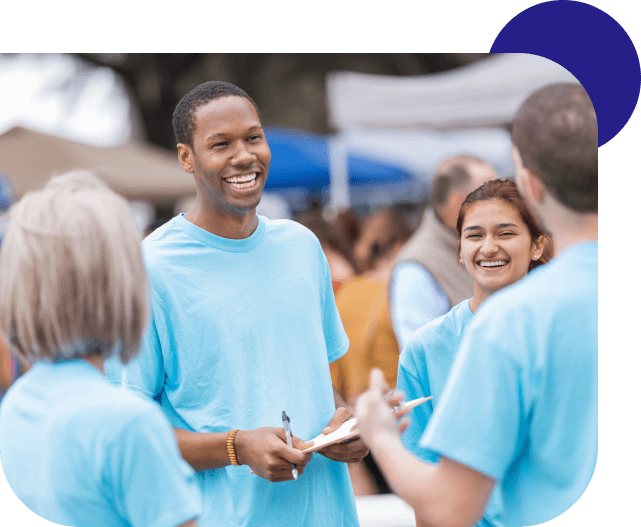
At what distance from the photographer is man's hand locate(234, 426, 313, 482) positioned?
1.65 meters

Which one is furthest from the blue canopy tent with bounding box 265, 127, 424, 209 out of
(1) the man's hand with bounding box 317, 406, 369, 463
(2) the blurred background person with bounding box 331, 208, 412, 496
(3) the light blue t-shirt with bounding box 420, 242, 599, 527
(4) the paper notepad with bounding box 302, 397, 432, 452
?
(3) the light blue t-shirt with bounding box 420, 242, 599, 527

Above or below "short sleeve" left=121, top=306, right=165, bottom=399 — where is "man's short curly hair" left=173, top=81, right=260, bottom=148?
above

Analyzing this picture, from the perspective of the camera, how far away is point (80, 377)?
1148 millimetres

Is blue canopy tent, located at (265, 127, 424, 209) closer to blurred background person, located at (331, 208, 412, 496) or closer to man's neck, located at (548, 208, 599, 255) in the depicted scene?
blurred background person, located at (331, 208, 412, 496)

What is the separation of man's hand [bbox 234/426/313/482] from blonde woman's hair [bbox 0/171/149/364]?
0.61 metres

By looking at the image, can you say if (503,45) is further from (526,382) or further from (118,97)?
(118,97)

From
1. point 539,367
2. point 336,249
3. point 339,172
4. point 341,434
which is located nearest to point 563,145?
point 539,367

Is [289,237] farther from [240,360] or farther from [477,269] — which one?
[477,269]

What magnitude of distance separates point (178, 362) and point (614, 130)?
3.92ft

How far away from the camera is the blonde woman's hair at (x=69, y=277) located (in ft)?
3.67

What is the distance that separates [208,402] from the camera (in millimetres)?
1771

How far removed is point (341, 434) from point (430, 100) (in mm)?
4751

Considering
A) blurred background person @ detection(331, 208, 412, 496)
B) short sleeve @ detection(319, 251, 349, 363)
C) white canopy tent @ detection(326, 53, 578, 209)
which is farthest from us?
white canopy tent @ detection(326, 53, 578, 209)

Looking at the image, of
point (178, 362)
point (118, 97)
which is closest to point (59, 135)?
point (118, 97)
